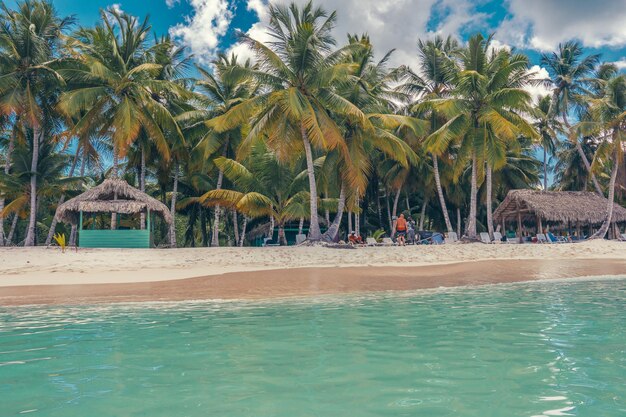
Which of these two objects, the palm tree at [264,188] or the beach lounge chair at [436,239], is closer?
the palm tree at [264,188]

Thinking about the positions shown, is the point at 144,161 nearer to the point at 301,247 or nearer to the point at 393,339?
the point at 301,247

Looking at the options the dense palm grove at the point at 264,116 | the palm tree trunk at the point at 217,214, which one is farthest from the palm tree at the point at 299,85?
the palm tree trunk at the point at 217,214

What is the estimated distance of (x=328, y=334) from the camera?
558 cm

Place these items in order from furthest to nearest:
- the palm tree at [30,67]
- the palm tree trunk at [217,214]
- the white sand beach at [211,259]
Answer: the palm tree trunk at [217,214] → the palm tree at [30,67] → the white sand beach at [211,259]

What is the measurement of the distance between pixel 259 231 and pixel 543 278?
20.1m

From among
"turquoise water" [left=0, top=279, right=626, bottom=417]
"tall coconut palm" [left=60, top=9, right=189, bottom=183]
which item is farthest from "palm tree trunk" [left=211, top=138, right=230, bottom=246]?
"turquoise water" [left=0, top=279, right=626, bottom=417]

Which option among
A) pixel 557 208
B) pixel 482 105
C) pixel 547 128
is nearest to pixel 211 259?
pixel 482 105

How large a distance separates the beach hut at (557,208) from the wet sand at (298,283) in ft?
39.5

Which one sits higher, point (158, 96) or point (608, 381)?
point (158, 96)

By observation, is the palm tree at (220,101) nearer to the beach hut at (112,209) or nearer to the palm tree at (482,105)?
the beach hut at (112,209)

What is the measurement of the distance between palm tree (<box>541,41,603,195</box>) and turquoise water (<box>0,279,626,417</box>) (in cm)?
3032

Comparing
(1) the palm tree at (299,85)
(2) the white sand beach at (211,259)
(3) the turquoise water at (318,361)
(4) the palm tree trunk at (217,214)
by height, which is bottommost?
(3) the turquoise water at (318,361)

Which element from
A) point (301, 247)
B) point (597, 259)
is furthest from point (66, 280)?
point (597, 259)

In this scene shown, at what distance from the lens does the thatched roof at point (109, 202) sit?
19.8m
